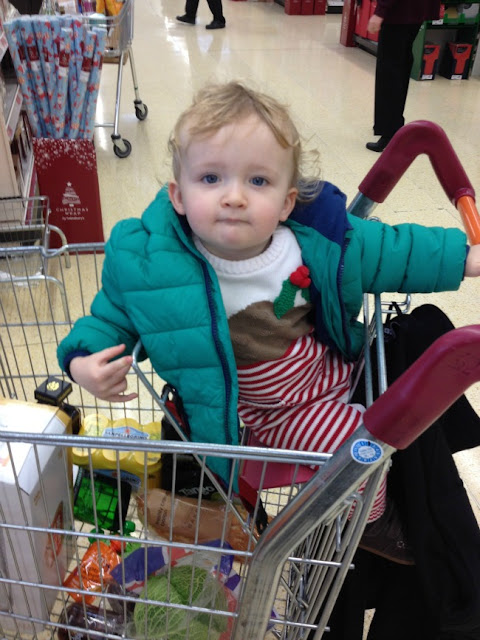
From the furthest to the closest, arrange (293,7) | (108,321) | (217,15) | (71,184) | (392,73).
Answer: (293,7) → (217,15) → (392,73) → (71,184) → (108,321)

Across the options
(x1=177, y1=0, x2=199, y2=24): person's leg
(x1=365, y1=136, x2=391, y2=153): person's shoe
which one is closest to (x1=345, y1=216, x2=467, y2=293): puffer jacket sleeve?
(x1=365, y1=136, x2=391, y2=153): person's shoe

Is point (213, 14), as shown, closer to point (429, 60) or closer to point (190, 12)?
point (190, 12)

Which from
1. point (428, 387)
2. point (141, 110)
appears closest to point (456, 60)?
point (141, 110)

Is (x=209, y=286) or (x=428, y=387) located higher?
(x=428, y=387)

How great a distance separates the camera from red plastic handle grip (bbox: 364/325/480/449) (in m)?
0.67

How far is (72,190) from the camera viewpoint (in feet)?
8.78

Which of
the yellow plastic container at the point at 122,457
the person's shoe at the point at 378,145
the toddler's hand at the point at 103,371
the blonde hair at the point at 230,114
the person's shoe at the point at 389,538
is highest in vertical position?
the blonde hair at the point at 230,114

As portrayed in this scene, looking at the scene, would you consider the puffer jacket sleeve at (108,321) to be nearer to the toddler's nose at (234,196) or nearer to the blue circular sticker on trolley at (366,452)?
the toddler's nose at (234,196)

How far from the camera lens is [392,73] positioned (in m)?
3.89

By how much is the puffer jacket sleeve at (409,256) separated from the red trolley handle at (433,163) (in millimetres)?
70

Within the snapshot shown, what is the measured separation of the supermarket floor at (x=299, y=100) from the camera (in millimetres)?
3270

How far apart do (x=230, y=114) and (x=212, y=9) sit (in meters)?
7.24

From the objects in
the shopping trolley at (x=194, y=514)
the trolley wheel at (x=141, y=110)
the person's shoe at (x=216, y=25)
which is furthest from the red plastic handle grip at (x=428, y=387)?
the person's shoe at (x=216, y=25)

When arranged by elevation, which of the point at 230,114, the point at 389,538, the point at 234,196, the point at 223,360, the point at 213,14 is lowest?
the point at 213,14
